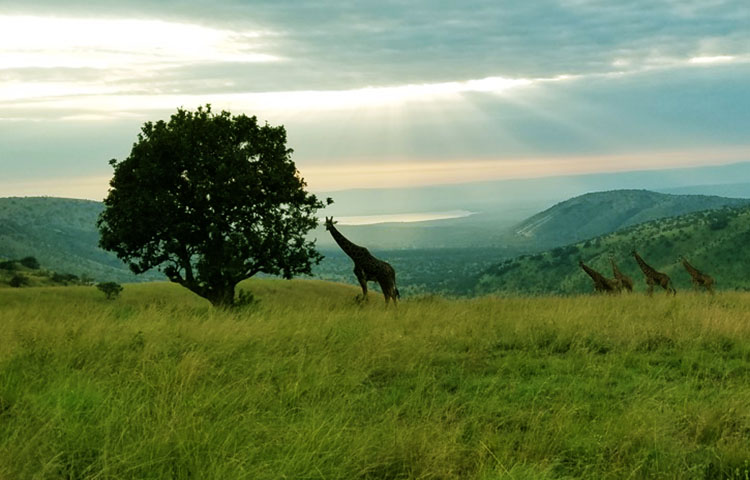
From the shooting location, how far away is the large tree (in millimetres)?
25672

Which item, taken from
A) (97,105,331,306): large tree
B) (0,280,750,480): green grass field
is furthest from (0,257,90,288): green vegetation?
(0,280,750,480): green grass field

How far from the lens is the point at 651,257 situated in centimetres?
14675

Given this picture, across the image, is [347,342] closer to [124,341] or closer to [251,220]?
[124,341]

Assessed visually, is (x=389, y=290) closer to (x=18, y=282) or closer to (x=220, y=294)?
(x=220, y=294)

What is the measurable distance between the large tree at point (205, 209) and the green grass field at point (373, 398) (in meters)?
12.6

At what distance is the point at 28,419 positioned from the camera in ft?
19.6

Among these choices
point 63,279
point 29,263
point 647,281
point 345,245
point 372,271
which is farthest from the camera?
point 29,263

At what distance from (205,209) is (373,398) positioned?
2009cm

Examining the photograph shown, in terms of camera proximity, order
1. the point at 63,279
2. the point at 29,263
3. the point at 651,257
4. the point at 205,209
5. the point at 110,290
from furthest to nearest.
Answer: the point at 651,257 → the point at 29,263 → the point at 63,279 → the point at 110,290 → the point at 205,209

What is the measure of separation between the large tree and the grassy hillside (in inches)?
3672

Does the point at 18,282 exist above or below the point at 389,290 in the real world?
below

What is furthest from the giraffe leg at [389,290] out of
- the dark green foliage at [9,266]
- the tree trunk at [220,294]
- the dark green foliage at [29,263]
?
the dark green foliage at [29,263]

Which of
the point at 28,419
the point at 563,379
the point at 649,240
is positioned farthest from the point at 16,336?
the point at 649,240

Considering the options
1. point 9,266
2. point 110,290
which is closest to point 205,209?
point 110,290
